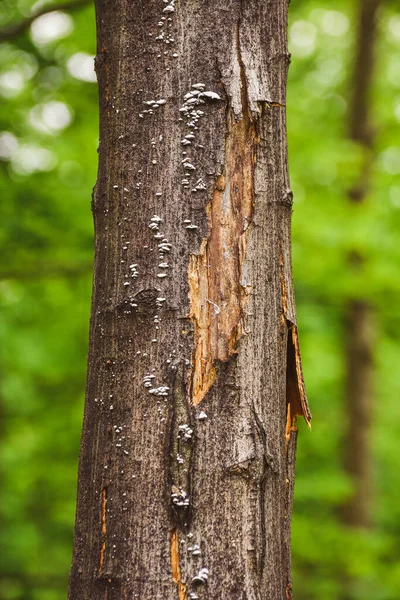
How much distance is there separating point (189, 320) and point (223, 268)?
0.41 ft

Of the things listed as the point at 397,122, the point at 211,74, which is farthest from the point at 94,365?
the point at 397,122

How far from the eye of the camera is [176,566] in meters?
1.08

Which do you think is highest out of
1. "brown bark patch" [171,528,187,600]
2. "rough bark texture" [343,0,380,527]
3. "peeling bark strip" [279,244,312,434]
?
"rough bark texture" [343,0,380,527]

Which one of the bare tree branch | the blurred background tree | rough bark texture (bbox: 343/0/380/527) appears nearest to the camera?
the bare tree branch

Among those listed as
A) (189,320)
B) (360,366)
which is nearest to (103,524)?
(189,320)

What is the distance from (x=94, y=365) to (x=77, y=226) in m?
3.21

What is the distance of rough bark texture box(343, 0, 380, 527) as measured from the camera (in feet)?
24.9

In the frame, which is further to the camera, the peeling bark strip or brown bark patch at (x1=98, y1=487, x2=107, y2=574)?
the peeling bark strip

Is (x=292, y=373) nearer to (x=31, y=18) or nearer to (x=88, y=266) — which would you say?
(x=31, y=18)

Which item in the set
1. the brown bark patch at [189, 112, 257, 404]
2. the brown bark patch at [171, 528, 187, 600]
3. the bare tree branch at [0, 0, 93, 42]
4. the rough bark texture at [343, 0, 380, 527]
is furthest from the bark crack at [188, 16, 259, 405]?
the rough bark texture at [343, 0, 380, 527]

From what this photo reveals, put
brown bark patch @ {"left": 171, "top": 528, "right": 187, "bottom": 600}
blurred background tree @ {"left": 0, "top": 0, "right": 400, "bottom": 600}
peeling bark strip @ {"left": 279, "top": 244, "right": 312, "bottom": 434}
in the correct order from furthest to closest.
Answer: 1. blurred background tree @ {"left": 0, "top": 0, "right": 400, "bottom": 600}
2. peeling bark strip @ {"left": 279, "top": 244, "right": 312, "bottom": 434}
3. brown bark patch @ {"left": 171, "top": 528, "right": 187, "bottom": 600}

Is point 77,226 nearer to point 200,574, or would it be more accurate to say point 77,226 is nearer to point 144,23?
point 144,23

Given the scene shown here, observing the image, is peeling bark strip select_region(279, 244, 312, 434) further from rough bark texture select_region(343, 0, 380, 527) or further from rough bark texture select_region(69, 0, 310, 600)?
rough bark texture select_region(343, 0, 380, 527)

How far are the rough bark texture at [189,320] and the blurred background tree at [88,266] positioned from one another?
2704 millimetres
